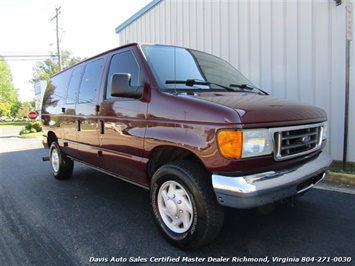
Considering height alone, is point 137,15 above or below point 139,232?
above

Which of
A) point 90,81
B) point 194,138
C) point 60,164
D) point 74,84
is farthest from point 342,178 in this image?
point 60,164

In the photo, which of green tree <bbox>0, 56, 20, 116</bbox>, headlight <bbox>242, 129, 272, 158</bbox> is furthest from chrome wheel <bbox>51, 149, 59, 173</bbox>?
green tree <bbox>0, 56, 20, 116</bbox>

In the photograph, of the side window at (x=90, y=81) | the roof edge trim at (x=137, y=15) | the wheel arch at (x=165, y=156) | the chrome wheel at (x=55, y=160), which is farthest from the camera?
the roof edge trim at (x=137, y=15)

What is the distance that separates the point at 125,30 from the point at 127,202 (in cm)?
925

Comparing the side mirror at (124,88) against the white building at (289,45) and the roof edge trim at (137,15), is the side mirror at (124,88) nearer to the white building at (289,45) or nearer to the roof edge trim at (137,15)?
the white building at (289,45)

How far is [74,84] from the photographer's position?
481 centimetres

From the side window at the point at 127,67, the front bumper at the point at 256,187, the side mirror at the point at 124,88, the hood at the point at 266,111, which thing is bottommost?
the front bumper at the point at 256,187

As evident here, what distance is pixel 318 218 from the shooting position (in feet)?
11.2

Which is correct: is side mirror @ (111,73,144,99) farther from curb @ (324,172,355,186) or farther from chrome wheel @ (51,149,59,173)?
curb @ (324,172,355,186)

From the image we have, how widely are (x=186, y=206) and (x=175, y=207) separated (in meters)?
0.13

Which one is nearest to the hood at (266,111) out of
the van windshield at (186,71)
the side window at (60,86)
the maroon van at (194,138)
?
the maroon van at (194,138)

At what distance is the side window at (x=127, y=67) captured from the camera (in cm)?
324

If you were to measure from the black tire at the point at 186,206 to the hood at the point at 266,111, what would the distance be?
0.64 m

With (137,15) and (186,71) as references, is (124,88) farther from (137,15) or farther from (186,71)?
(137,15)
